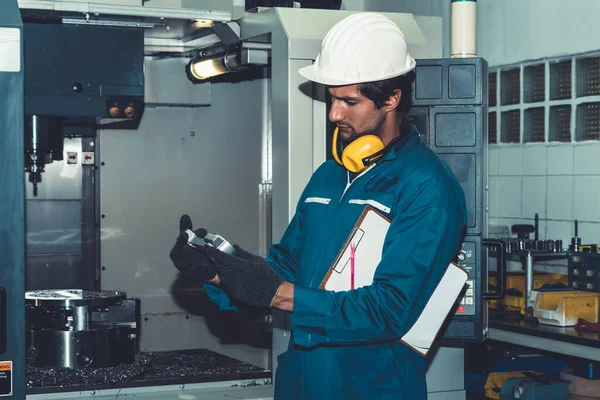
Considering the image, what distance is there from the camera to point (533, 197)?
13.9 ft

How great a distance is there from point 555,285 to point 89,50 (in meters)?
2.09

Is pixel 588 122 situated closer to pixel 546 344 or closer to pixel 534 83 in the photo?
pixel 534 83

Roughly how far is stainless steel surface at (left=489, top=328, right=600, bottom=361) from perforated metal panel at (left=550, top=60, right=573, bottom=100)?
1.21m

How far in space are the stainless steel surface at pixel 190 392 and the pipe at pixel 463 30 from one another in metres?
1.19

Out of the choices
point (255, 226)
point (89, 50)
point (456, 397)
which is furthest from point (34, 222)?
point (456, 397)

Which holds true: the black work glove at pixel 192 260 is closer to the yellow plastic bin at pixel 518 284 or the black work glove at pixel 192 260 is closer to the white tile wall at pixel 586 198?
the yellow plastic bin at pixel 518 284

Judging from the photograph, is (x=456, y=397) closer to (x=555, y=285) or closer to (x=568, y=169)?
(x=555, y=285)

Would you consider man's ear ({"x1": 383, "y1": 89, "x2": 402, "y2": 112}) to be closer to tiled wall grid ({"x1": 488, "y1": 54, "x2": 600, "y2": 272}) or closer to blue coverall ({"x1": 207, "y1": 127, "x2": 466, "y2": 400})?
blue coverall ({"x1": 207, "y1": 127, "x2": 466, "y2": 400})

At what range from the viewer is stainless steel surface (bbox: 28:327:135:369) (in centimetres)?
264

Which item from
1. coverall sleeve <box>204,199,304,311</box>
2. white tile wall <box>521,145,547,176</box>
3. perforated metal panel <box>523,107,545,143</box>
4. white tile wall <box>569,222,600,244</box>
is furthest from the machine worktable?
coverall sleeve <box>204,199,304,311</box>

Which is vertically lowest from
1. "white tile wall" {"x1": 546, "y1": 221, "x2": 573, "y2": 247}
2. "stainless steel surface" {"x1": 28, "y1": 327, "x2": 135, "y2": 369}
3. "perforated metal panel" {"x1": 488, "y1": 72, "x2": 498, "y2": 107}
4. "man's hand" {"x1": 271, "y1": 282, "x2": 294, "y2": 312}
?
"stainless steel surface" {"x1": 28, "y1": 327, "x2": 135, "y2": 369}

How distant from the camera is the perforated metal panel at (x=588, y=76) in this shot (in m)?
3.84

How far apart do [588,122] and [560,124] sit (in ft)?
0.59

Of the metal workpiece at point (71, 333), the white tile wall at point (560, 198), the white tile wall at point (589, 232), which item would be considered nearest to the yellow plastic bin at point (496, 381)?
the white tile wall at point (589, 232)
